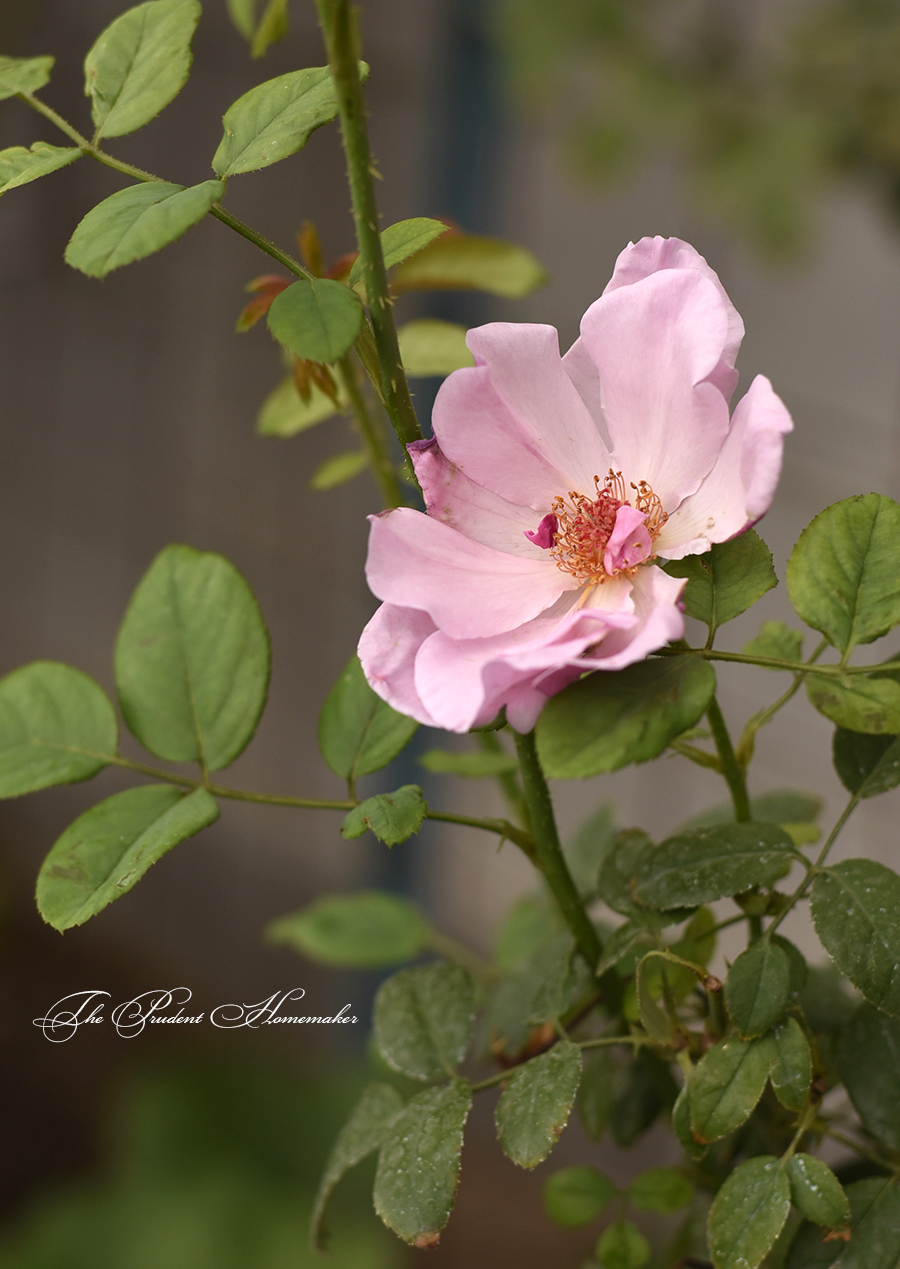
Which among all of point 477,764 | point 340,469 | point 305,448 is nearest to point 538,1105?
point 477,764

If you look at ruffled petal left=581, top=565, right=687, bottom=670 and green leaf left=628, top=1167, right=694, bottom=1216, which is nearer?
ruffled petal left=581, top=565, right=687, bottom=670

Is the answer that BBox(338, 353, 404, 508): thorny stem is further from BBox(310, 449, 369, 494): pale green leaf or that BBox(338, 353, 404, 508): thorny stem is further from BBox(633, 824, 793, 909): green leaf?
BBox(633, 824, 793, 909): green leaf

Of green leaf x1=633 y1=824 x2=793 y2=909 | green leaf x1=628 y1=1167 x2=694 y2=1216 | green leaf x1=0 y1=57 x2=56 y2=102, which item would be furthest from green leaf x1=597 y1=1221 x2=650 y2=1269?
green leaf x1=0 y1=57 x2=56 y2=102

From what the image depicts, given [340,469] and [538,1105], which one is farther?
[340,469]

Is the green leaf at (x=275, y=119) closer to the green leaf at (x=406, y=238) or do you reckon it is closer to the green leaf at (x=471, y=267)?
the green leaf at (x=406, y=238)

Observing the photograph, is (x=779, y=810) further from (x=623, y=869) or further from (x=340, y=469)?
(x=340, y=469)

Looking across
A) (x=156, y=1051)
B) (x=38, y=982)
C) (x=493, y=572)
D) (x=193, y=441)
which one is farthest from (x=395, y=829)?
(x=38, y=982)
